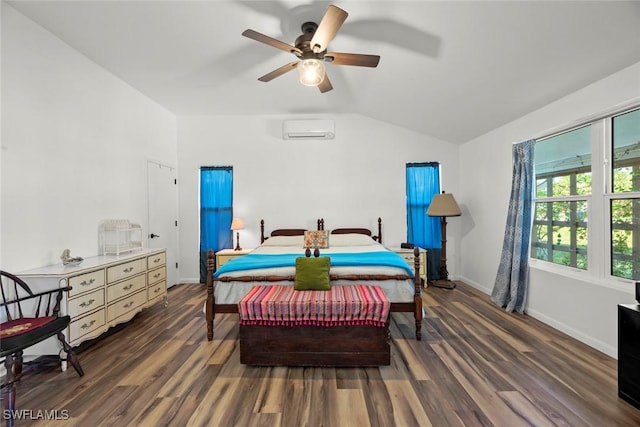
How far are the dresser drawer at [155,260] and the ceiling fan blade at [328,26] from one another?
10.0ft

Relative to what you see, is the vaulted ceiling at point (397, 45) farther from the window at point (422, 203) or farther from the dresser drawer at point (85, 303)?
the dresser drawer at point (85, 303)

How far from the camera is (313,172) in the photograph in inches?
192

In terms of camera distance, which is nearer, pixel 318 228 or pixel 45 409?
pixel 45 409

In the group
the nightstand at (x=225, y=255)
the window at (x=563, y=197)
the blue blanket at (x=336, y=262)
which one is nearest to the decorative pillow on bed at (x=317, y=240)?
the blue blanket at (x=336, y=262)

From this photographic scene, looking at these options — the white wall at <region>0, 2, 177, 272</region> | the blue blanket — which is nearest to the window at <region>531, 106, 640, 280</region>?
the blue blanket

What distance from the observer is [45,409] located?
1.83 m

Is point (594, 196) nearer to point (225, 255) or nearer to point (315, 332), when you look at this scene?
point (315, 332)

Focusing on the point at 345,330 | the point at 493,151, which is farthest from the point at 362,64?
the point at 493,151

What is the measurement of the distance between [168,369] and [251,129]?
385 cm

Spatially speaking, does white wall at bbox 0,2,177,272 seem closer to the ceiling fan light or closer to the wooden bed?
the wooden bed

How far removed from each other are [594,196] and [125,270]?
4860mm

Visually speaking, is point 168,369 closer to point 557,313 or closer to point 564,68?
point 557,313

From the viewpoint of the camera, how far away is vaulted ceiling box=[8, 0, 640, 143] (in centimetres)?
208

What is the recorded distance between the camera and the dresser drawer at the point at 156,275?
335 centimetres
